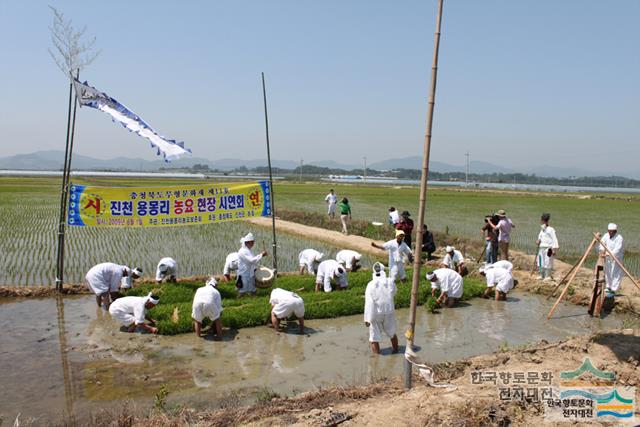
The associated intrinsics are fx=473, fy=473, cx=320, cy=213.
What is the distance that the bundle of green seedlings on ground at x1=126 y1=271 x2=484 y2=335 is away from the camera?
855cm

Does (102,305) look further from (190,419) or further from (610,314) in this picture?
(610,314)

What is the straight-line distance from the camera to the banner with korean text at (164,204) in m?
10.7

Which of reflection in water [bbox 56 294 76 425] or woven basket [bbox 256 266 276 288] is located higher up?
woven basket [bbox 256 266 276 288]

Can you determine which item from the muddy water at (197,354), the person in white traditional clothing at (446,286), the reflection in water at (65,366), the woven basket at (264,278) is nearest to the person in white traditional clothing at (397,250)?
the person in white traditional clothing at (446,286)

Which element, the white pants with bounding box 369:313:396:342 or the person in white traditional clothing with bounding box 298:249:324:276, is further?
the person in white traditional clothing with bounding box 298:249:324:276

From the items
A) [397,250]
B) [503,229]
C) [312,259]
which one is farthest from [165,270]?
[503,229]

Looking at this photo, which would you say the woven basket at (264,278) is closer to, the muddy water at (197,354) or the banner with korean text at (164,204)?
the banner with korean text at (164,204)

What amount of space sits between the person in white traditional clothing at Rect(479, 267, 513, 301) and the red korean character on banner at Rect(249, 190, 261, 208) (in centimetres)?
579

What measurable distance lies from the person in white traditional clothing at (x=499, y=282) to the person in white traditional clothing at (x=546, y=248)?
1678 millimetres

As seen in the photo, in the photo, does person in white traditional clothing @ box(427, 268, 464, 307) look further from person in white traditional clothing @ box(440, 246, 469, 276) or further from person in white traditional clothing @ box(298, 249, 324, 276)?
person in white traditional clothing @ box(298, 249, 324, 276)

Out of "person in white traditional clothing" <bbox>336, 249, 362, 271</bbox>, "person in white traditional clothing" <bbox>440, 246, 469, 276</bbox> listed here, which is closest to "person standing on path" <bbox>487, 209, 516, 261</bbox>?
"person in white traditional clothing" <bbox>440, 246, 469, 276</bbox>

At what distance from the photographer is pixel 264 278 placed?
10.6 m

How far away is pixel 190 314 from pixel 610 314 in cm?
878

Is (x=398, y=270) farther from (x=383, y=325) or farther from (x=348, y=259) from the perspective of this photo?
(x=383, y=325)
